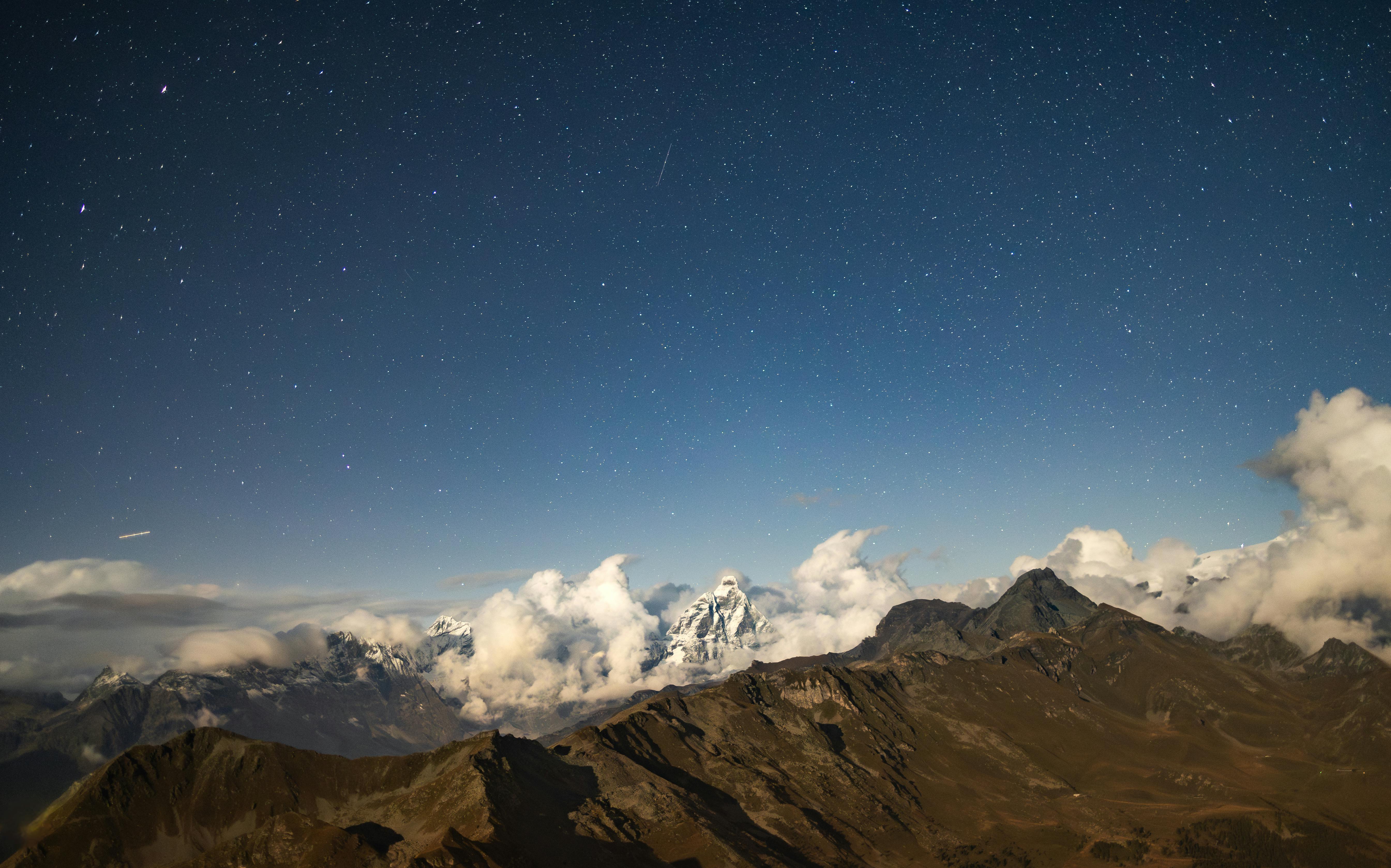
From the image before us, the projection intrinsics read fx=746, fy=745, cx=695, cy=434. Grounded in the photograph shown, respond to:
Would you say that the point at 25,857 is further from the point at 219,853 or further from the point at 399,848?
the point at 399,848

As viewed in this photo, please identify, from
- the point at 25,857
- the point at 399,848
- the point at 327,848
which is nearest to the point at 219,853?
the point at 327,848

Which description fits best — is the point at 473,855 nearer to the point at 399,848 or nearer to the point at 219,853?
the point at 399,848

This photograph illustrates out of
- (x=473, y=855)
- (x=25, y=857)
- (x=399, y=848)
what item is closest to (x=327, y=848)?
(x=399, y=848)

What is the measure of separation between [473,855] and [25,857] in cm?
12443

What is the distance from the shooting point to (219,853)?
187 metres

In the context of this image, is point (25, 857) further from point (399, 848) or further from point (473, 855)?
point (473, 855)

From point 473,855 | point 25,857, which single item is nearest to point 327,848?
point 473,855

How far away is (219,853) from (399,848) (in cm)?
4299

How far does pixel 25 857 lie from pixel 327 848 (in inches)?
3481

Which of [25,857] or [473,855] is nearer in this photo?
[473,855]

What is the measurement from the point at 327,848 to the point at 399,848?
733 inches

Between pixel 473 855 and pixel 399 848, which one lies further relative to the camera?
pixel 399 848

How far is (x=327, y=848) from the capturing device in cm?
18450

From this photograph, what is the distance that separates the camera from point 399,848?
642 ft
